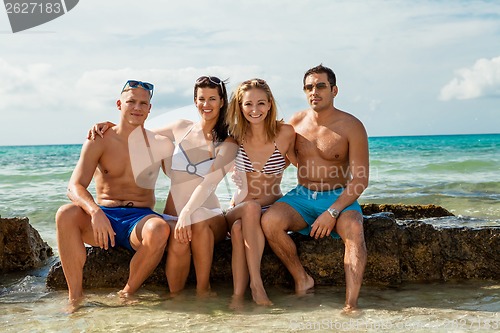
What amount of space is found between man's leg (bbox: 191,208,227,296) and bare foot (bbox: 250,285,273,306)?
0.46m

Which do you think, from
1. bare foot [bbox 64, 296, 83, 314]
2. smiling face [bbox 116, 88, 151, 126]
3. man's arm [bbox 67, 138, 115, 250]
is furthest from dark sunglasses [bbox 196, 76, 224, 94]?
bare foot [bbox 64, 296, 83, 314]

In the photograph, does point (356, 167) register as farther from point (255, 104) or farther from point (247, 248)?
point (247, 248)

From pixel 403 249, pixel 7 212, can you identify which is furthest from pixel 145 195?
pixel 7 212

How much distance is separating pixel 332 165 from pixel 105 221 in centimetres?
217

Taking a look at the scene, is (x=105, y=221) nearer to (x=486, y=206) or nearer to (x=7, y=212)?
(x=7, y=212)

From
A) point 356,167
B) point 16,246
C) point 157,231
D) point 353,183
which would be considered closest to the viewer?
point 157,231

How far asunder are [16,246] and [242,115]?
10.6 ft

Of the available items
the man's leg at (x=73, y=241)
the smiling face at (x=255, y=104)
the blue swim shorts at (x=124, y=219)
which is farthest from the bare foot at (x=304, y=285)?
the man's leg at (x=73, y=241)

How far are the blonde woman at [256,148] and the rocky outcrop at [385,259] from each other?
1.69 feet

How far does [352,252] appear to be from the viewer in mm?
4883

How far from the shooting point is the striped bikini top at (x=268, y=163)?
5297 millimetres

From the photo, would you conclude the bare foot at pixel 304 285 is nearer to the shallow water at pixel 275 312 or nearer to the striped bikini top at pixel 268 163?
the shallow water at pixel 275 312

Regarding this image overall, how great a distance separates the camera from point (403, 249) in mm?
5672

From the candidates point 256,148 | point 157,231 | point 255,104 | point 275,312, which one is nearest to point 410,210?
point 256,148
